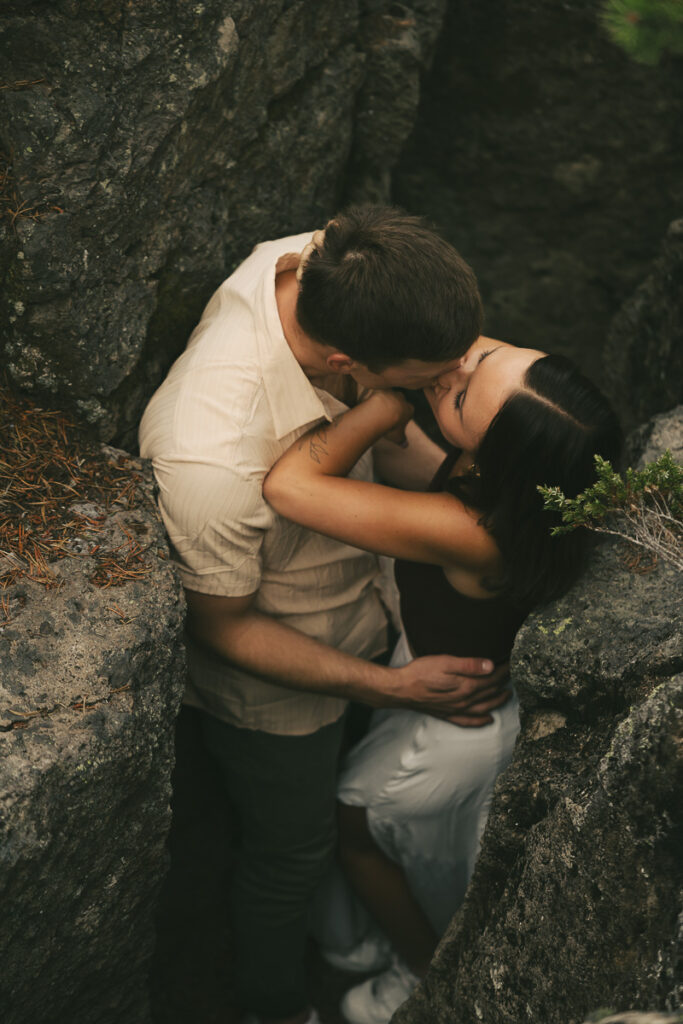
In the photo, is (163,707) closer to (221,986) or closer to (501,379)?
(501,379)

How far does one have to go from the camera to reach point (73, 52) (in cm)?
266

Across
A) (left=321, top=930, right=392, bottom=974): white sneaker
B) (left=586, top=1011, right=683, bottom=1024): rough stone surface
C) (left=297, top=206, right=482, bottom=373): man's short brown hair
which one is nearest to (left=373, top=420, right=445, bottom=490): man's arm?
(left=297, top=206, right=482, bottom=373): man's short brown hair

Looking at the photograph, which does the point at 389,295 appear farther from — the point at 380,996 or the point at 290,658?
the point at 380,996

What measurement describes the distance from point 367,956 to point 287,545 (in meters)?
2.24

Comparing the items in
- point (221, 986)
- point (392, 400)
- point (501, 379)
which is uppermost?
point (501, 379)

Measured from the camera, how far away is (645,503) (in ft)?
8.30

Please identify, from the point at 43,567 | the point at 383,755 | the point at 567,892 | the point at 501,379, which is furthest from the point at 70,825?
the point at 501,379

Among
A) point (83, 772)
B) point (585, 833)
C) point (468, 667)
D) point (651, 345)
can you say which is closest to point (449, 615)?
point (468, 667)

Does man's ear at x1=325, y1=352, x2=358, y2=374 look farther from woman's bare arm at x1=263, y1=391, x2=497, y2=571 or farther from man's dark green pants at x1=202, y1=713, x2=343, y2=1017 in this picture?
man's dark green pants at x1=202, y1=713, x2=343, y2=1017

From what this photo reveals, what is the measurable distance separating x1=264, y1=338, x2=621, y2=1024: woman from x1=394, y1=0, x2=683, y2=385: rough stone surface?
1509 mm

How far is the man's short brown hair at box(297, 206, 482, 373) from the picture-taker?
263 cm

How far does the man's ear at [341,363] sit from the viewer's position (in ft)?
9.19

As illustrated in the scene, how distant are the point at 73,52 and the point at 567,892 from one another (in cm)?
273

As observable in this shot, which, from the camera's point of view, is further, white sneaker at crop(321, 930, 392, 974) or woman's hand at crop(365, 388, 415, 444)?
white sneaker at crop(321, 930, 392, 974)
